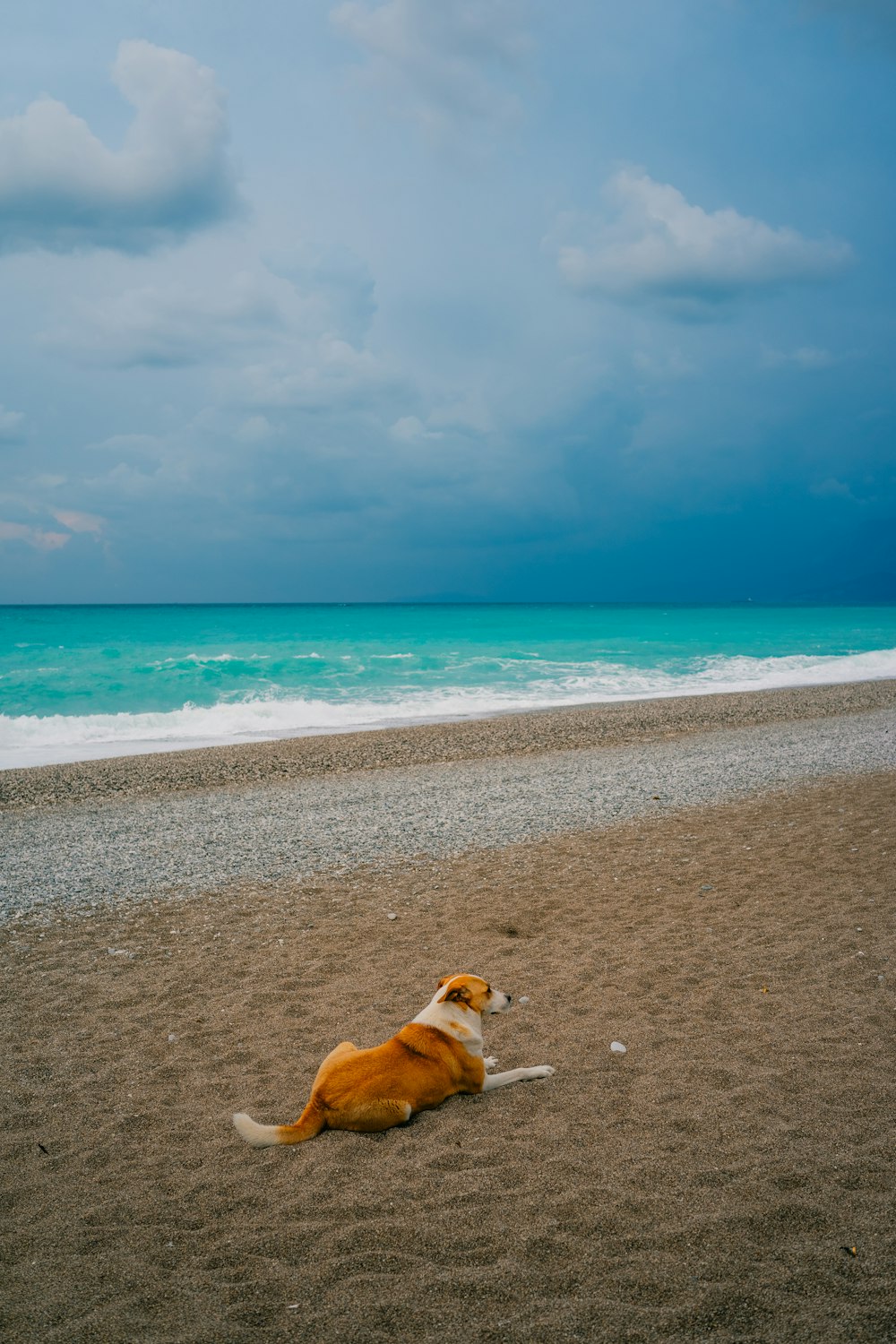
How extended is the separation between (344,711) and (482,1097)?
22.8m

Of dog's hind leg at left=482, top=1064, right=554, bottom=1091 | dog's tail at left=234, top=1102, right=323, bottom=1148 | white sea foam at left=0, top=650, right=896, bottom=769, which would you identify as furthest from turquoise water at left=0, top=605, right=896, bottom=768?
dog's hind leg at left=482, top=1064, right=554, bottom=1091

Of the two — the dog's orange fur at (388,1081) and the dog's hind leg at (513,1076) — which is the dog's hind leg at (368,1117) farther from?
the dog's hind leg at (513,1076)

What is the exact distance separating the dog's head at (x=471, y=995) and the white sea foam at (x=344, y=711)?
17327 millimetres

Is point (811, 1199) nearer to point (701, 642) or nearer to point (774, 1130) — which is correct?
point (774, 1130)

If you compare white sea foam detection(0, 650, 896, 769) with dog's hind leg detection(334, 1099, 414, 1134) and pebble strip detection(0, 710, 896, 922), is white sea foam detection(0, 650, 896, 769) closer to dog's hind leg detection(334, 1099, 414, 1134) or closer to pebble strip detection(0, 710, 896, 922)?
pebble strip detection(0, 710, 896, 922)

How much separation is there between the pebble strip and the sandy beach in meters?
0.14

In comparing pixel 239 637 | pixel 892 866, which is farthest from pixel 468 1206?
pixel 239 637

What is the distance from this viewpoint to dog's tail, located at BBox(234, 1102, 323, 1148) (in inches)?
171

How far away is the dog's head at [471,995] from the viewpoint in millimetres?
4918

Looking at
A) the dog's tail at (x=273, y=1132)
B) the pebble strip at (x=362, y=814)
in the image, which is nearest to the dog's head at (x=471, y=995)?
the dog's tail at (x=273, y=1132)

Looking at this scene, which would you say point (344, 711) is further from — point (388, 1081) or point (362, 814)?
point (388, 1081)

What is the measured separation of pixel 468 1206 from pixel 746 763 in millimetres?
12388

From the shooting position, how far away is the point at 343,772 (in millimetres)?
16109

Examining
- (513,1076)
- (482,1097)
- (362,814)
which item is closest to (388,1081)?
(482,1097)
